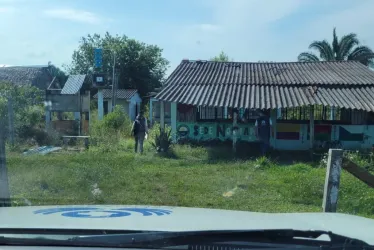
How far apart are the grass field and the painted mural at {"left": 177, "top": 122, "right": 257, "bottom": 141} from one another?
479cm

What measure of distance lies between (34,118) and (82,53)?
19.9 metres

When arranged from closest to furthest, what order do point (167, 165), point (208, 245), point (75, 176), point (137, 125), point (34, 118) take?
point (208, 245)
point (75, 176)
point (167, 165)
point (137, 125)
point (34, 118)

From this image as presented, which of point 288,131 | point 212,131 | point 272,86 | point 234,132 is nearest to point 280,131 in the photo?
point 288,131

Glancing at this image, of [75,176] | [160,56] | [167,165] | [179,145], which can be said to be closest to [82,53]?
[160,56]

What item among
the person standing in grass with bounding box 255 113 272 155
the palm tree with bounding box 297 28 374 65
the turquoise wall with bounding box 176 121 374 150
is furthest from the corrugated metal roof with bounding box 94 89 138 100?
the person standing in grass with bounding box 255 113 272 155

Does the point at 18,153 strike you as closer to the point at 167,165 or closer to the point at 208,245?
the point at 167,165

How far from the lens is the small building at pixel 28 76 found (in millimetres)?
30500

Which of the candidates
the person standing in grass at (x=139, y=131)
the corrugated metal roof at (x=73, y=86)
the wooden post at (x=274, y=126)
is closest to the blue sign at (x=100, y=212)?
the person standing in grass at (x=139, y=131)

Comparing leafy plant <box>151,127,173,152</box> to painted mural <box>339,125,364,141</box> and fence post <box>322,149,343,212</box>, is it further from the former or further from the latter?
fence post <box>322,149,343,212</box>

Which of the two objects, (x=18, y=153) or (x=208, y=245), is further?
(x=18, y=153)

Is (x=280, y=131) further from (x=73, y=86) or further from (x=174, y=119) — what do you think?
(x=73, y=86)

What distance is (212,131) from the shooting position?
2078 centimetres

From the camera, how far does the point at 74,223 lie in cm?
254

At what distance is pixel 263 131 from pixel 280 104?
1.08 metres
